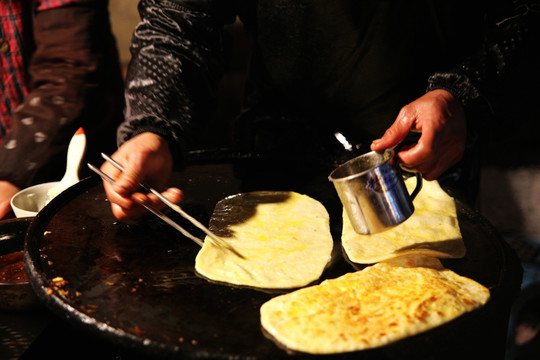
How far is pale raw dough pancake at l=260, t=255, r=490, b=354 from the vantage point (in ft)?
4.21

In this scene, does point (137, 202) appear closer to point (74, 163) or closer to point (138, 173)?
point (138, 173)

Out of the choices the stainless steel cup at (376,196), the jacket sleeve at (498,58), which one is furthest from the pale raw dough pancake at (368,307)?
the jacket sleeve at (498,58)

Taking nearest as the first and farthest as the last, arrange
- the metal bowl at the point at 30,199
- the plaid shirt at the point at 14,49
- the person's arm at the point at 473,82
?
the person's arm at the point at 473,82, the metal bowl at the point at 30,199, the plaid shirt at the point at 14,49

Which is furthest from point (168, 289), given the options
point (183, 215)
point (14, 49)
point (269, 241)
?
point (14, 49)

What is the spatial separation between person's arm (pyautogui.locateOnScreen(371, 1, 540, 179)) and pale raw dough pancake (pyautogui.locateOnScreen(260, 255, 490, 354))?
452 mm

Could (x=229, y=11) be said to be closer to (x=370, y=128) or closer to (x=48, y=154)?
(x=370, y=128)

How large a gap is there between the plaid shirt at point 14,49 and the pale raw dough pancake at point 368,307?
82.4 inches

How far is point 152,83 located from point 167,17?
0.34m

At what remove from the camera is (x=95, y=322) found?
1246mm

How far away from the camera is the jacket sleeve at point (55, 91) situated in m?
2.55

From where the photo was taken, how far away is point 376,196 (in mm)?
1614

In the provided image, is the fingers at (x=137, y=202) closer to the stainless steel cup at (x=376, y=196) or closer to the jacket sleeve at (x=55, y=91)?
the stainless steel cup at (x=376, y=196)

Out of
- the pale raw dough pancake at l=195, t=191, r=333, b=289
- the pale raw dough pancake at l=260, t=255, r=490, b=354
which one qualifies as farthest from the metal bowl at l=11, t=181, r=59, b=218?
the pale raw dough pancake at l=260, t=255, r=490, b=354

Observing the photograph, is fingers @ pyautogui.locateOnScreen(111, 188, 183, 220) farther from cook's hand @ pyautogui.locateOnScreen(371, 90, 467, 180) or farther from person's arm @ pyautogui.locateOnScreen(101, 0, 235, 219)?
cook's hand @ pyautogui.locateOnScreen(371, 90, 467, 180)
